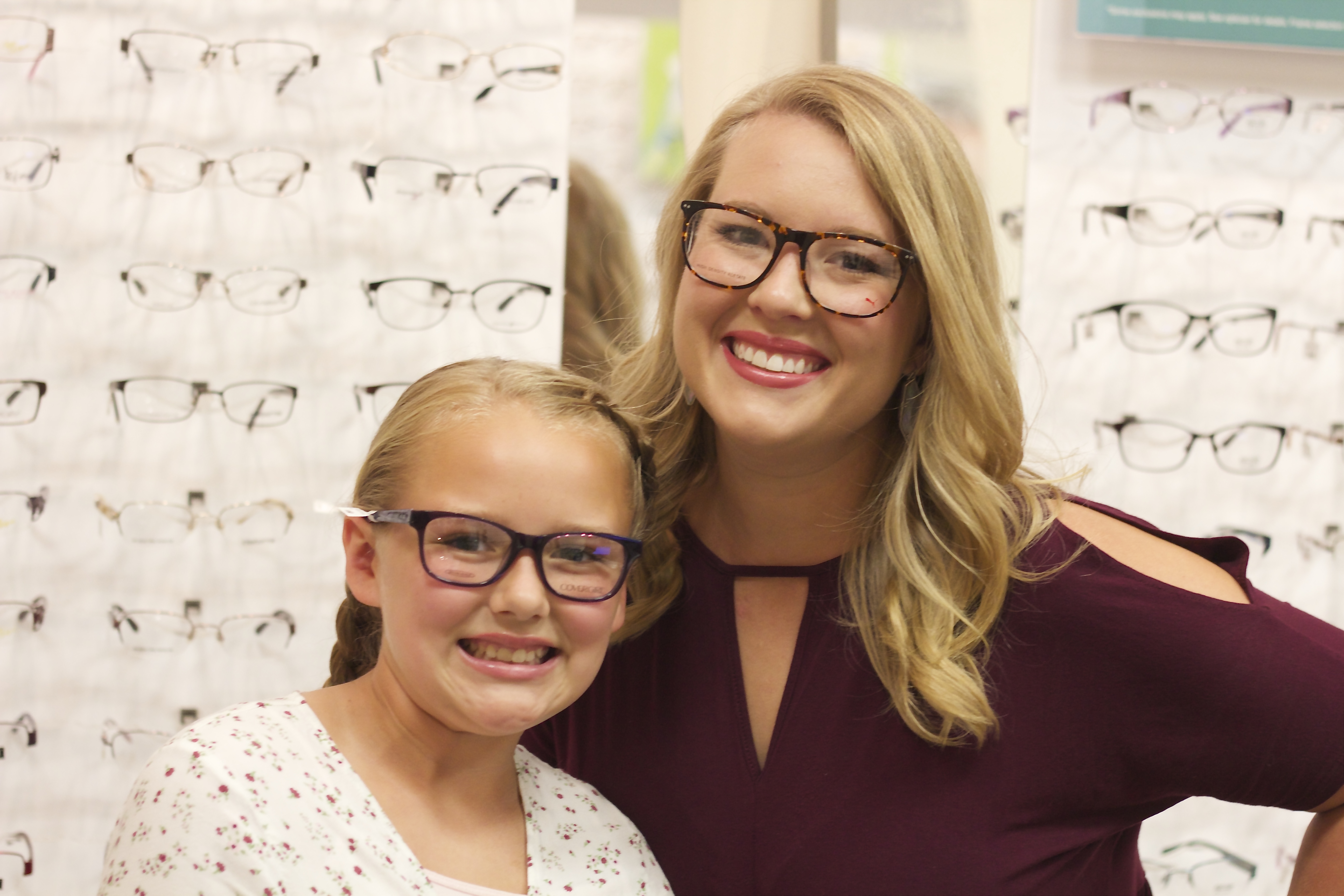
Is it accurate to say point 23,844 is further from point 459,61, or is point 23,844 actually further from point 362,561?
point 459,61

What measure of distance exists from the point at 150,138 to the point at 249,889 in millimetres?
1475

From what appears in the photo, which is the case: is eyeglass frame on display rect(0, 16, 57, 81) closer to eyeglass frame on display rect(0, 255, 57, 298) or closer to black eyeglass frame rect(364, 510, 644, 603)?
eyeglass frame on display rect(0, 255, 57, 298)

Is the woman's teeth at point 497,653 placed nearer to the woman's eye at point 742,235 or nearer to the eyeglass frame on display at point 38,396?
the woman's eye at point 742,235

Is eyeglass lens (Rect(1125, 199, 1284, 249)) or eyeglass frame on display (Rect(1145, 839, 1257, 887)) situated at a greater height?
eyeglass lens (Rect(1125, 199, 1284, 249))

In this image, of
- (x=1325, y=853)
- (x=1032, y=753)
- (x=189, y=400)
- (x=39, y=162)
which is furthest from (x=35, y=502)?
(x=1325, y=853)

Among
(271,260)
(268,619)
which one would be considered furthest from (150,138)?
(268,619)

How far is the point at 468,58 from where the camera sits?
6.53 ft

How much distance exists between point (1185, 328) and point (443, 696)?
166 centimetres

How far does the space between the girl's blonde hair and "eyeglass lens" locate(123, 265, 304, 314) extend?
2.79 feet

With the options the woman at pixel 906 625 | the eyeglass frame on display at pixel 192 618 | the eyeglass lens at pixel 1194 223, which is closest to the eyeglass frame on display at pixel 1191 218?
the eyeglass lens at pixel 1194 223

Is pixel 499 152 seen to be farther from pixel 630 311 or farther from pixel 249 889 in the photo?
pixel 249 889

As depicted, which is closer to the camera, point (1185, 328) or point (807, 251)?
point (807, 251)

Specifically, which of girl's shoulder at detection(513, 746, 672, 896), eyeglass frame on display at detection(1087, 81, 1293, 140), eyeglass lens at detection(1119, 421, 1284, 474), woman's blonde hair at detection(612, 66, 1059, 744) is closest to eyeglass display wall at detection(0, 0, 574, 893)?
woman's blonde hair at detection(612, 66, 1059, 744)

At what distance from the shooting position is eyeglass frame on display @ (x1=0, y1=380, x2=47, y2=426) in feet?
6.42
